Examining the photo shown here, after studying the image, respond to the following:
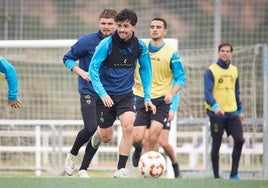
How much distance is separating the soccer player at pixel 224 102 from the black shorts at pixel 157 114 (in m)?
1.91

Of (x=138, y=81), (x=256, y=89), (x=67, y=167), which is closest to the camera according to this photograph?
(x=67, y=167)

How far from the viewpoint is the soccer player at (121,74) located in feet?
39.9

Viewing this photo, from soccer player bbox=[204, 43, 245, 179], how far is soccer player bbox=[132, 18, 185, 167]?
1.71m

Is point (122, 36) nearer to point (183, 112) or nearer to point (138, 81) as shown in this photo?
point (138, 81)

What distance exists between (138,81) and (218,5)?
4870mm

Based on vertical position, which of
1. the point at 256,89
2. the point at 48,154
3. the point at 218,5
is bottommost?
the point at 48,154

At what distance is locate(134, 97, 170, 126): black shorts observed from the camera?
1466 cm

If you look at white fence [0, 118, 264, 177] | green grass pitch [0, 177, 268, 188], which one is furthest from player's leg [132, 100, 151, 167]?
green grass pitch [0, 177, 268, 188]

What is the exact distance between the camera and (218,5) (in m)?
19.2

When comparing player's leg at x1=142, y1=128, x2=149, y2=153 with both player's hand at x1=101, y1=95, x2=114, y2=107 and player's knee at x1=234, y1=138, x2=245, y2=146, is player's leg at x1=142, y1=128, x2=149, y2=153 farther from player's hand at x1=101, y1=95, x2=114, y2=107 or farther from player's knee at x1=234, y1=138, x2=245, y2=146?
player's hand at x1=101, y1=95, x2=114, y2=107

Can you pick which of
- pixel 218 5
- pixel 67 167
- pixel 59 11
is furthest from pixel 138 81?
pixel 59 11

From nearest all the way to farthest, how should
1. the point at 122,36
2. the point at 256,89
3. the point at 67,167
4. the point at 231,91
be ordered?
the point at 122,36
the point at 67,167
the point at 231,91
the point at 256,89

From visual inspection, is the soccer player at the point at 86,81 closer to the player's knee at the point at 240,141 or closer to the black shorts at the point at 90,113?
the black shorts at the point at 90,113

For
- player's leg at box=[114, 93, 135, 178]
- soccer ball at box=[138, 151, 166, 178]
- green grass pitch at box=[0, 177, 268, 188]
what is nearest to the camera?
green grass pitch at box=[0, 177, 268, 188]
